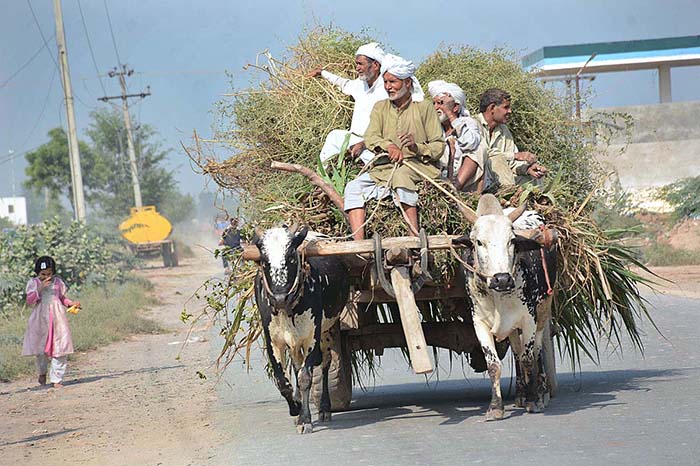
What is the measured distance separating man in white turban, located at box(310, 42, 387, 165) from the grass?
6787 mm

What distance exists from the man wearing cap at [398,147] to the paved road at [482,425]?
1430mm

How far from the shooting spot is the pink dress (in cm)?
1227

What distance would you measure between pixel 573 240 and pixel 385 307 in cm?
196

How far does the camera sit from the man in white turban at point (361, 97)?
7945mm

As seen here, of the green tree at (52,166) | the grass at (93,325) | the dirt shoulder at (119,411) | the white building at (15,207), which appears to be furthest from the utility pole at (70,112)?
the white building at (15,207)

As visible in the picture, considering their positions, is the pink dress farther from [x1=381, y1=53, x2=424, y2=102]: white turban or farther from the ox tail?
the ox tail

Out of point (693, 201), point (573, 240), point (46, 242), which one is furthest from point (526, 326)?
point (693, 201)

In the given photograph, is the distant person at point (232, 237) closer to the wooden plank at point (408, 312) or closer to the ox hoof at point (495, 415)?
the wooden plank at point (408, 312)

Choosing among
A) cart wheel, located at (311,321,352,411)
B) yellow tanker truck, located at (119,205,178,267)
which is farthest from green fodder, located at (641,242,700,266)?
yellow tanker truck, located at (119,205,178,267)

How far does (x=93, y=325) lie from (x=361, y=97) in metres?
10.8

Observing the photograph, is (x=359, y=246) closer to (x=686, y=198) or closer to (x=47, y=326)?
(x=47, y=326)

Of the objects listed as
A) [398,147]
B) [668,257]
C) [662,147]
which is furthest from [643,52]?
[398,147]

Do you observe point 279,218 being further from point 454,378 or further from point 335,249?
point 454,378

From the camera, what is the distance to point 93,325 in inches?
706
